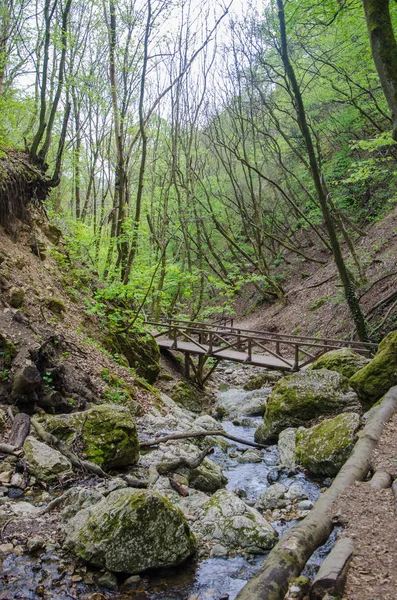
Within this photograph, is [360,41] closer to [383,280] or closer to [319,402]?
[383,280]

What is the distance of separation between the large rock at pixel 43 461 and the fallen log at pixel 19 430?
0.40ft

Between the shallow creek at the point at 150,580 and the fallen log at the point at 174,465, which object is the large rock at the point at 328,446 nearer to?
the fallen log at the point at 174,465

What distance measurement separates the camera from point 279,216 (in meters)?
25.0

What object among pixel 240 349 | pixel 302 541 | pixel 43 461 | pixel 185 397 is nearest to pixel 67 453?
pixel 43 461

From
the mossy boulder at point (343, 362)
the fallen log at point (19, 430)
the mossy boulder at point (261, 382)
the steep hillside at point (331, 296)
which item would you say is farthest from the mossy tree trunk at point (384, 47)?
the mossy boulder at point (261, 382)

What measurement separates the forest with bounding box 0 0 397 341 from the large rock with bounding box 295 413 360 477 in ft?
14.3

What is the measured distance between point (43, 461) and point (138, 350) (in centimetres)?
681

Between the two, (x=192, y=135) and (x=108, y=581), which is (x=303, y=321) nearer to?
(x=192, y=135)

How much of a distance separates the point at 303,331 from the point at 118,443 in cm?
1127

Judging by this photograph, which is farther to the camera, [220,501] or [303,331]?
[303,331]

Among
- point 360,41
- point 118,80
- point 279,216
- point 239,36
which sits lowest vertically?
point 279,216

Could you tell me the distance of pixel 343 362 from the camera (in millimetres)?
9211

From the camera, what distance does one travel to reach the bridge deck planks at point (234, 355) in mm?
11711

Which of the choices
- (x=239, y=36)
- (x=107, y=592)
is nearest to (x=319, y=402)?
(x=107, y=592)
